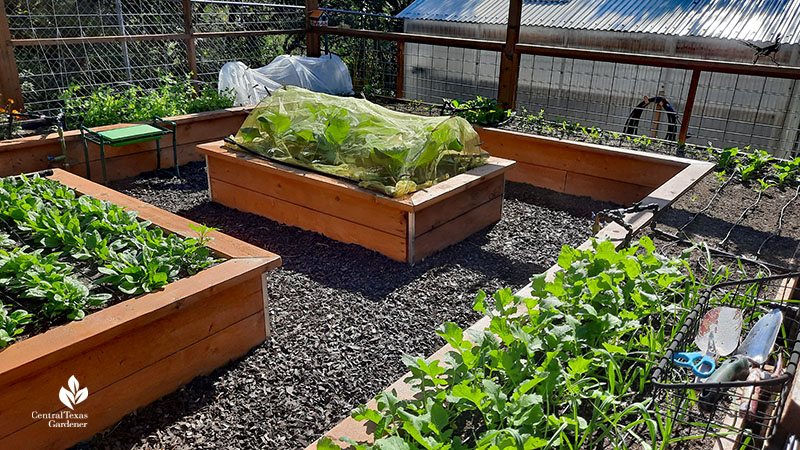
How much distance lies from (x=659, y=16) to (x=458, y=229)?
7.16 metres

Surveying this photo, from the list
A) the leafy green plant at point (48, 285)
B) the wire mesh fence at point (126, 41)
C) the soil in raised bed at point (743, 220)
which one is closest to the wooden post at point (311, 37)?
Result: the wire mesh fence at point (126, 41)

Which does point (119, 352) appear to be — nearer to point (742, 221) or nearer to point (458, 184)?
point (458, 184)

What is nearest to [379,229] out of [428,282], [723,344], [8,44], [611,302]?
[428,282]

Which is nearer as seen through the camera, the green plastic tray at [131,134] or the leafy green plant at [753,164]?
the leafy green plant at [753,164]

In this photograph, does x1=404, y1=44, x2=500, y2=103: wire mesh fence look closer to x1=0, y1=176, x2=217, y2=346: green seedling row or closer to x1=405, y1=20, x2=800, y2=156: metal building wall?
x1=405, y1=20, x2=800, y2=156: metal building wall

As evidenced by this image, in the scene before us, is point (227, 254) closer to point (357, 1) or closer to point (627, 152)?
point (627, 152)

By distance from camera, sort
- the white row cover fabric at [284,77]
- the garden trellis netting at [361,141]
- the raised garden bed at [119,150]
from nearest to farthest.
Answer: the garden trellis netting at [361,141] < the raised garden bed at [119,150] < the white row cover fabric at [284,77]

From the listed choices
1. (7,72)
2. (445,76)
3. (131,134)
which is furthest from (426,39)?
(7,72)

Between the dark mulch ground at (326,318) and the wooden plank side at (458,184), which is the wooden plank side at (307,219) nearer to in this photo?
the dark mulch ground at (326,318)

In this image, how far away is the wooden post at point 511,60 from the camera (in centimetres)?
586

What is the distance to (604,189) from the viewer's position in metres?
5.08

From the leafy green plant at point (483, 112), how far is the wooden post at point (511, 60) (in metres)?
0.15

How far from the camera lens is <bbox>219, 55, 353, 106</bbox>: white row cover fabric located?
22.3 feet

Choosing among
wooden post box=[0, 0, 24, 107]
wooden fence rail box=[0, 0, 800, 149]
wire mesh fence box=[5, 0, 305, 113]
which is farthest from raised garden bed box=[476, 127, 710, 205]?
wooden post box=[0, 0, 24, 107]
